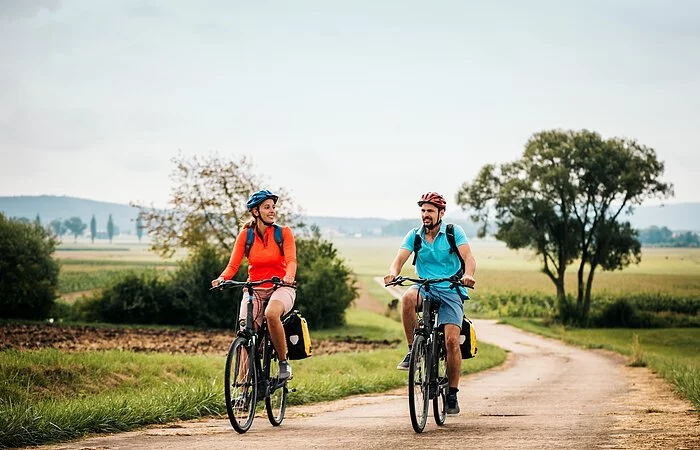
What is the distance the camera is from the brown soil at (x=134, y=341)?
91.0 ft

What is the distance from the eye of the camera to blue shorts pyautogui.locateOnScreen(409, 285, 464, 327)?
959 cm

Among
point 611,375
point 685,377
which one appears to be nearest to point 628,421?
point 685,377

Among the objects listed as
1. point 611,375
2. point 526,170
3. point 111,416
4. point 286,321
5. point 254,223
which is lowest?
point 611,375

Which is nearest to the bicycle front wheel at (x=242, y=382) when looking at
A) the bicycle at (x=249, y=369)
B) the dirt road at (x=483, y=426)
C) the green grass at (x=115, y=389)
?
the bicycle at (x=249, y=369)

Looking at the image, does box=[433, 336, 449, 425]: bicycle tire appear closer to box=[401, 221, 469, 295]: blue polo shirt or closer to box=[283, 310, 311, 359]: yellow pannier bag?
box=[401, 221, 469, 295]: blue polo shirt

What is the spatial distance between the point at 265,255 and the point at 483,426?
2.99 metres

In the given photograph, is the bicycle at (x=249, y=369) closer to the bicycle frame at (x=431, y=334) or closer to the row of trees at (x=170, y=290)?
the bicycle frame at (x=431, y=334)

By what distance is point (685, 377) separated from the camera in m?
18.0

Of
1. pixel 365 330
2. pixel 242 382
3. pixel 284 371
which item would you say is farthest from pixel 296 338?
pixel 365 330

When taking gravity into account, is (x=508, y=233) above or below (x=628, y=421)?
above

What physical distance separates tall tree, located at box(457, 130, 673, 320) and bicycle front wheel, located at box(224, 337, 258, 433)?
5488 cm

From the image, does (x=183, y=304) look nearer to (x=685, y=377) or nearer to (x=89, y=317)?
(x=89, y=317)

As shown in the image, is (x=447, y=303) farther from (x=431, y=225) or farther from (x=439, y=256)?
(x=431, y=225)

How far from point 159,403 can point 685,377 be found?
11635 mm
